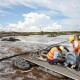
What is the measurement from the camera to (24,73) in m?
13.1

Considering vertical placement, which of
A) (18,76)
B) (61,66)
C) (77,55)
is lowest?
(18,76)

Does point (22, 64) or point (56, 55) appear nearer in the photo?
point (56, 55)

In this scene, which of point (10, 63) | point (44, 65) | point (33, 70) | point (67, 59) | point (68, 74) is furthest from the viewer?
point (10, 63)

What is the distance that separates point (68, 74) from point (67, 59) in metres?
1.36

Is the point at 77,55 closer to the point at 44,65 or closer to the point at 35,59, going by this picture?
the point at 44,65

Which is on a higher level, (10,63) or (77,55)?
(77,55)

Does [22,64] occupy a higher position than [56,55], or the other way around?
[56,55]

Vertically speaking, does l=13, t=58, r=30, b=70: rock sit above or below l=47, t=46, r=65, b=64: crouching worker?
below

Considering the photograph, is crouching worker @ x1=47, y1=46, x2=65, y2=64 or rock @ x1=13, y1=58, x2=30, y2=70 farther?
rock @ x1=13, y1=58, x2=30, y2=70

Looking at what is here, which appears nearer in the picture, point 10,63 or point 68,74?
point 68,74

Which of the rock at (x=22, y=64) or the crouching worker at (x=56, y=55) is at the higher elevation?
the crouching worker at (x=56, y=55)

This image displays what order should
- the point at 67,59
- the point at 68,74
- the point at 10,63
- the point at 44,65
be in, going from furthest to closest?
the point at 10,63 < the point at 44,65 < the point at 67,59 < the point at 68,74

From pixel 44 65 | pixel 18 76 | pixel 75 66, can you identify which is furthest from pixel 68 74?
pixel 18 76

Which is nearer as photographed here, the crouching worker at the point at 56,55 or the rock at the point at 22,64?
the crouching worker at the point at 56,55
